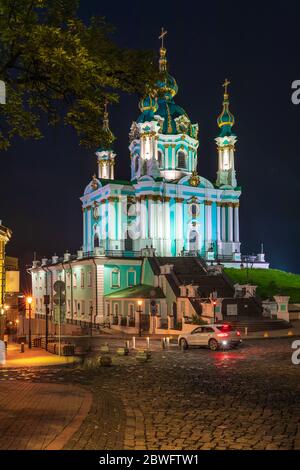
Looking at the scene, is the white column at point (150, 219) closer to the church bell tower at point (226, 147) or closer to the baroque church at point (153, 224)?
the baroque church at point (153, 224)

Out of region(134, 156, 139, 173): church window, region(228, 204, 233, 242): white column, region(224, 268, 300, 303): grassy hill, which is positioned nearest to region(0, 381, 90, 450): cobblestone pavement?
region(224, 268, 300, 303): grassy hill

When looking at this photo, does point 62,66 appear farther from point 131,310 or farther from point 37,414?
point 131,310

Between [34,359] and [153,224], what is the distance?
38314 millimetres

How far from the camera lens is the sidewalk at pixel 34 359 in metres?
22.6

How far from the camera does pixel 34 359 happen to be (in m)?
24.1

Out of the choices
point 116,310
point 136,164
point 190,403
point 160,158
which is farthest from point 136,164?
point 190,403

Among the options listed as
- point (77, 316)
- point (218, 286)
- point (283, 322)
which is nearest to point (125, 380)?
point (283, 322)

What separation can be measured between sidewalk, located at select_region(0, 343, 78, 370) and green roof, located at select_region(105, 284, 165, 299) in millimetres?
19600

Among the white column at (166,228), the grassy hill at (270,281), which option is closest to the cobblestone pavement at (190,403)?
the grassy hill at (270,281)

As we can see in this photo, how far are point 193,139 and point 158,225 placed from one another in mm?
14144

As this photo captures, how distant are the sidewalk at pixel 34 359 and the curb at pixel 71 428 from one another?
9643 millimetres

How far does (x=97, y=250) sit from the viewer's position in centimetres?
5356

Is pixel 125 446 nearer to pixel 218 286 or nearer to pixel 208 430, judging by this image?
pixel 208 430

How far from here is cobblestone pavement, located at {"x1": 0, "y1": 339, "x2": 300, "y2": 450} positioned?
1002 centimetres
